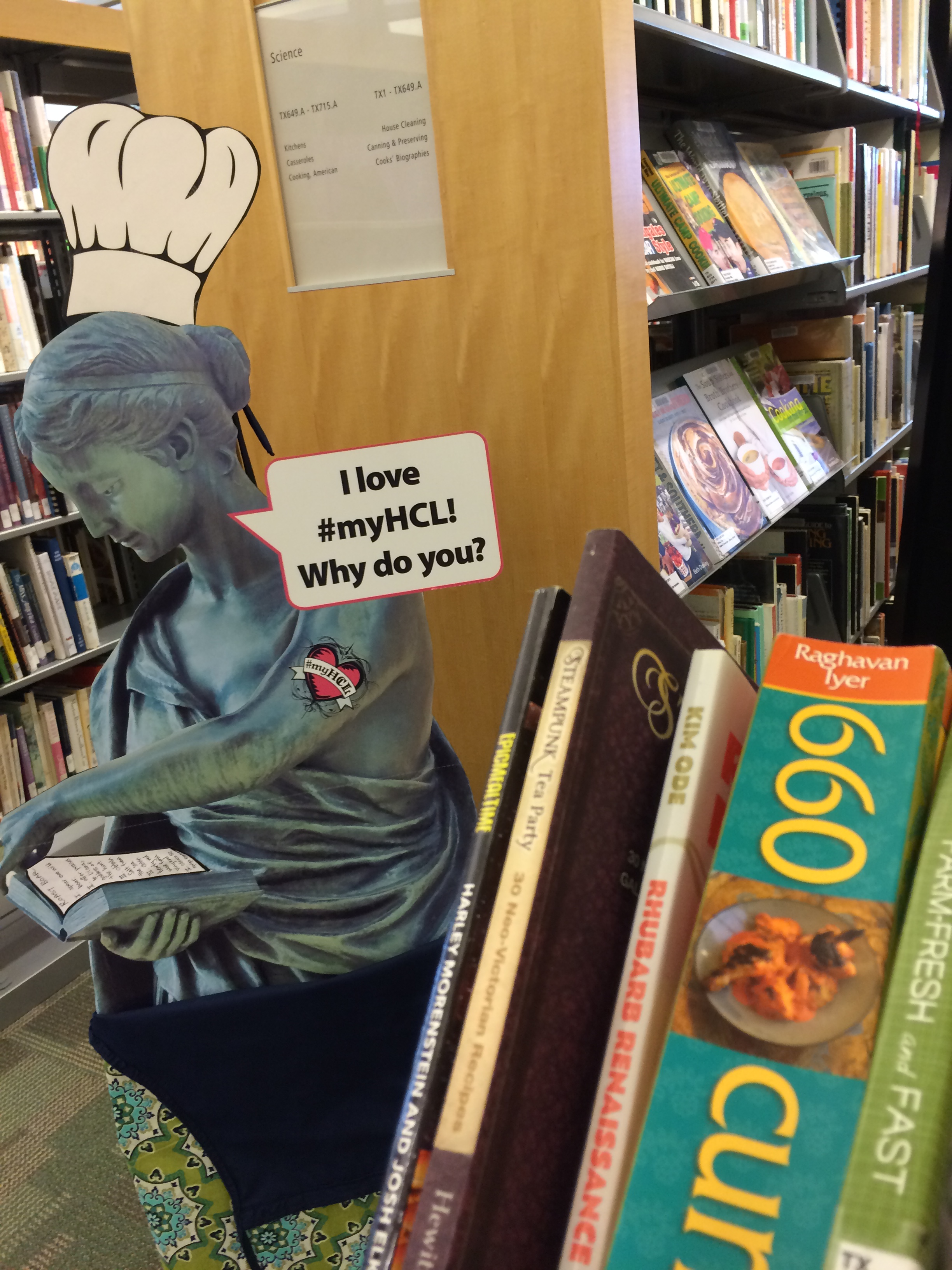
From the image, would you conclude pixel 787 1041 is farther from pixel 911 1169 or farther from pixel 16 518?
pixel 16 518

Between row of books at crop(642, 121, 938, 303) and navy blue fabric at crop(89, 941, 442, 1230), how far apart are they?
3.06ft

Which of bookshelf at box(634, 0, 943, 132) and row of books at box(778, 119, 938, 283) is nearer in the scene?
bookshelf at box(634, 0, 943, 132)

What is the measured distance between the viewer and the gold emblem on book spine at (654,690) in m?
0.54

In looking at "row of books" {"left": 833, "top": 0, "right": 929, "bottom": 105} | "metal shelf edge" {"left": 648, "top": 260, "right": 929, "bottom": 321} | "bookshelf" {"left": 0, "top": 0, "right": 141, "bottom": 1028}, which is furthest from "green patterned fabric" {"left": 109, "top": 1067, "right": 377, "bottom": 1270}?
"row of books" {"left": 833, "top": 0, "right": 929, "bottom": 105}

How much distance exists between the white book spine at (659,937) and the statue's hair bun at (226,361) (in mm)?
454

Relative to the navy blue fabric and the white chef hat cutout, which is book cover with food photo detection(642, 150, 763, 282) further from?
the navy blue fabric

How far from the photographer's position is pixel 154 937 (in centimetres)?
76

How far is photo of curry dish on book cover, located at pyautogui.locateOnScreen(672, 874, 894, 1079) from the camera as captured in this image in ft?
1.29

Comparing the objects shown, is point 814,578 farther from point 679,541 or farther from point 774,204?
point 679,541

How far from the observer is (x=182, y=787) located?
767 mm

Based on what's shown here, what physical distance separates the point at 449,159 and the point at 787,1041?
0.82 m

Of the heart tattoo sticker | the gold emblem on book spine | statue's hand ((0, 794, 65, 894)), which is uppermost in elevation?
the gold emblem on book spine

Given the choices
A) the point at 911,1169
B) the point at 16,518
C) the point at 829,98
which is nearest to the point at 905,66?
the point at 829,98

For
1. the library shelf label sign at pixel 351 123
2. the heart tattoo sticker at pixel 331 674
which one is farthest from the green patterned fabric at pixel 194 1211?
the library shelf label sign at pixel 351 123
